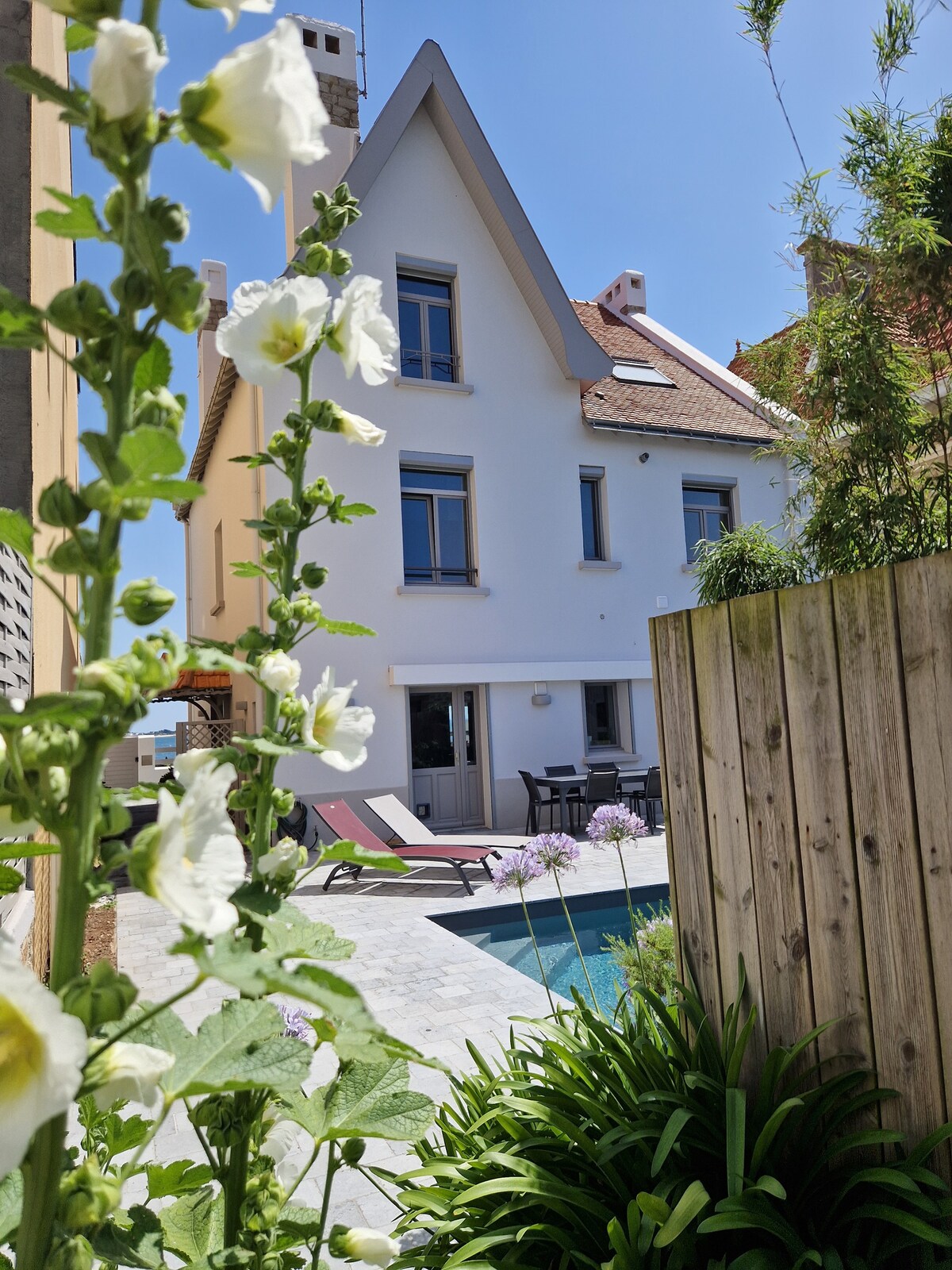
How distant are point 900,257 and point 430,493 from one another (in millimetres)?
9300

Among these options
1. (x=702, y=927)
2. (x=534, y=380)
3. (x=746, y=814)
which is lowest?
(x=702, y=927)

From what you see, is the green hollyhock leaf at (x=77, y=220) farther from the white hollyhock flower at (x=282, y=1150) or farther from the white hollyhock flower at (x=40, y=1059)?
the white hollyhock flower at (x=282, y=1150)

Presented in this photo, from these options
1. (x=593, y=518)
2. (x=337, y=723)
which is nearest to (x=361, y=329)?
(x=337, y=723)

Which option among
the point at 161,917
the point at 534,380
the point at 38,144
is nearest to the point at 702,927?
the point at 38,144

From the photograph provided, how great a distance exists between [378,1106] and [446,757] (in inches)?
461

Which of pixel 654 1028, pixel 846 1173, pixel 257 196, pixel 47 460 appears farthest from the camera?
pixel 47 460

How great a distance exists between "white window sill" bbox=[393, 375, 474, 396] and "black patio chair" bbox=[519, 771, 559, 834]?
19.2 feet

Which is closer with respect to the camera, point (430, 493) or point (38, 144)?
point (38, 144)

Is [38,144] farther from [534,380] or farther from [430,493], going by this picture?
[534,380]

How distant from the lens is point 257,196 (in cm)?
66

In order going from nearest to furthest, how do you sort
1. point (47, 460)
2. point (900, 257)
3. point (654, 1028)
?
1. point (654, 1028)
2. point (900, 257)
3. point (47, 460)

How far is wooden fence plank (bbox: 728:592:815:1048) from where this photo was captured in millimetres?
2322

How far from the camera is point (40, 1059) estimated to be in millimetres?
467

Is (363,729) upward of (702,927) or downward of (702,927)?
upward
